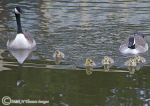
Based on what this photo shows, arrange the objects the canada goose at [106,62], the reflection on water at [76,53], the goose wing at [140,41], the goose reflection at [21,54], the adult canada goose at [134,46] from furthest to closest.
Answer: the goose wing at [140,41], the adult canada goose at [134,46], the goose reflection at [21,54], the canada goose at [106,62], the reflection on water at [76,53]

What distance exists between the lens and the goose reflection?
49.9 ft

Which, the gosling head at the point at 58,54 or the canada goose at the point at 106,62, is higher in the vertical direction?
the gosling head at the point at 58,54

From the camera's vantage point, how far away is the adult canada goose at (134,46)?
15.8 metres

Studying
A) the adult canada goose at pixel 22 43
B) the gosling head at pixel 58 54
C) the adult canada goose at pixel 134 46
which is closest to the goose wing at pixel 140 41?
the adult canada goose at pixel 134 46

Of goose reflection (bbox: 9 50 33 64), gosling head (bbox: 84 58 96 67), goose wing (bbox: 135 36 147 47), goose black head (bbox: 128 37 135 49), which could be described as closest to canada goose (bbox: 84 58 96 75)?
gosling head (bbox: 84 58 96 67)

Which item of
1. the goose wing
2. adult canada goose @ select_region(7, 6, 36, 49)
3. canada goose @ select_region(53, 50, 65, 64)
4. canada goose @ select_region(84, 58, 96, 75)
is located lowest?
canada goose @ select_region(84, 58, 96, 75)

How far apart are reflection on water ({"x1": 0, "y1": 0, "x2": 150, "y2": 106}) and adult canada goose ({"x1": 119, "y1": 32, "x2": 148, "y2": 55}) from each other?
9.9 inches

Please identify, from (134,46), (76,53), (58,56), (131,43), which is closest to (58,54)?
(58,56)

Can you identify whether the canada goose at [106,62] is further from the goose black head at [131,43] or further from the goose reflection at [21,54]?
the goose reflection at [21,54]

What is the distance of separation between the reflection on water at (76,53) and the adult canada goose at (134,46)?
0.82ft

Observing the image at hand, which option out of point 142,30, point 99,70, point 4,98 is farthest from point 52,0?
point 4,98

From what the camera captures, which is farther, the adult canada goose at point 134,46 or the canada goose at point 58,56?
the adult canada goose at point 134,46

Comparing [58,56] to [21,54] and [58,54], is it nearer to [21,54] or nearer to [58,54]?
[58,54]

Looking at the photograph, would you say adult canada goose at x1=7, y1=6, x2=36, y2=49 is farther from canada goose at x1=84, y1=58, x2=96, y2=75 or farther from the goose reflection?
canada goose at x1=84, y1=58, x2=96, y2=75
